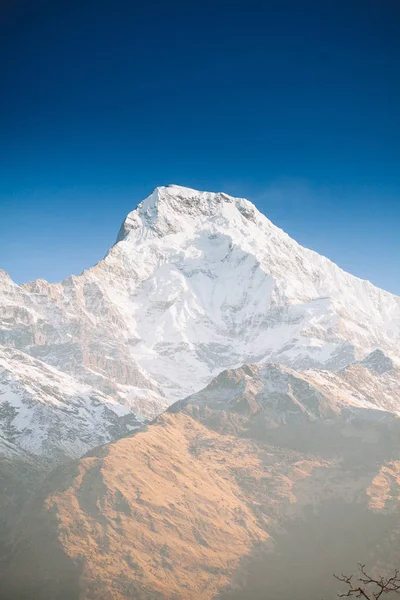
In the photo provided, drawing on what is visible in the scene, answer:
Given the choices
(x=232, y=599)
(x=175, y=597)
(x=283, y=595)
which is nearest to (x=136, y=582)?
(x=175, y=597)

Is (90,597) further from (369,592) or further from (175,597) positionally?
(369,592)

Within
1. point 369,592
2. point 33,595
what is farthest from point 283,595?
point 33,595

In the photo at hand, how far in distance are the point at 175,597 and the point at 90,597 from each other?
2389cm

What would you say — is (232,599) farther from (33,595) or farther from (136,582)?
(33,595)

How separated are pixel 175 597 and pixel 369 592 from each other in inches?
2199

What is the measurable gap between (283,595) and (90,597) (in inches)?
2168

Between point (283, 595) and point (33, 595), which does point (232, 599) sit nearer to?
point (283, 595)

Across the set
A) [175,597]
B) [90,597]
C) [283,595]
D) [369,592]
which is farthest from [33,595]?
[369,592]

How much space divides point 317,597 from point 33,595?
3155 inches

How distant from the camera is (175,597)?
643 ft

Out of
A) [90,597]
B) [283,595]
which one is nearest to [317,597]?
[283,595]

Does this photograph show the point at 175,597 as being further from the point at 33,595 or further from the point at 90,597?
the point at 33,595

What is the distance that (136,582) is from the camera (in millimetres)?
199125

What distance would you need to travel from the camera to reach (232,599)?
200 m
